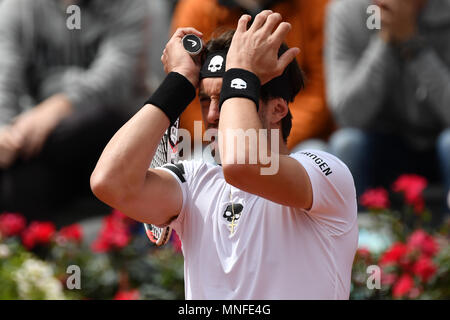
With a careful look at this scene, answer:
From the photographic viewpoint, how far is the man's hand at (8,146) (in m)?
4.98

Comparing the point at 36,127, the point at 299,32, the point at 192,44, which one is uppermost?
the point at 299,32

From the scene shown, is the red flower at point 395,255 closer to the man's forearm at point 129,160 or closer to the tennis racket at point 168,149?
the tennis racket at point 168,149

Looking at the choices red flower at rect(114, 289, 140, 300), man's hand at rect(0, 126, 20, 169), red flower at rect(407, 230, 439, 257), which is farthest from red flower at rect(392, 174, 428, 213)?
man's hand at rect(0, 126, 20, 169)

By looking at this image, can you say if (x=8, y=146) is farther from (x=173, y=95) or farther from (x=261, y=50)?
(x=261, y=50)

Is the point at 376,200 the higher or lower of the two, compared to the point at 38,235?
higher

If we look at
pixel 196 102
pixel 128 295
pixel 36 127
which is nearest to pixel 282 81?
pixel 128 295

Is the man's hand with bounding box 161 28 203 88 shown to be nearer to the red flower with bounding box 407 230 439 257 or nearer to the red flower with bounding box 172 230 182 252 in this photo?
the red flower with bounding box 407 230 439 257

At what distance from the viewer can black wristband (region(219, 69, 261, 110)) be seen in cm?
214

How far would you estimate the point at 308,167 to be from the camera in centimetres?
220

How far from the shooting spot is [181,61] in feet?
7.75

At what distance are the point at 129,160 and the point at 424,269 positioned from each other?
201cm

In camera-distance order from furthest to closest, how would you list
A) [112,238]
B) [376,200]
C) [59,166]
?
[59,166] < [112,238] < [376,200]

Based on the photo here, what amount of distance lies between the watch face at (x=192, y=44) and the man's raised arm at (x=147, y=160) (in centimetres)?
2
